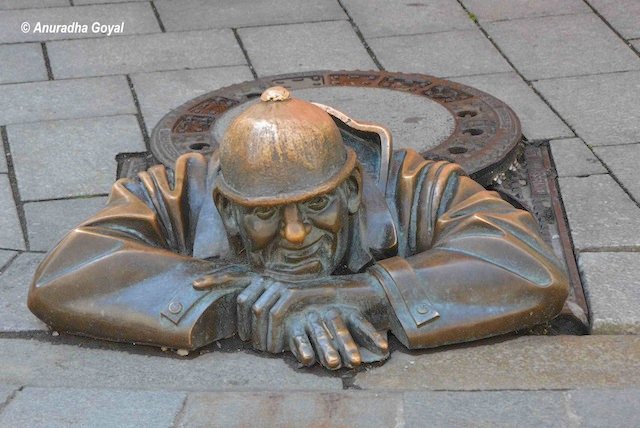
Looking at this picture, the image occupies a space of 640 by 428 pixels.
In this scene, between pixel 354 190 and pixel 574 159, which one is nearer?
pixel 354 190

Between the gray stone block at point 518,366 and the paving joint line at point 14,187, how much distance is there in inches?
61.6

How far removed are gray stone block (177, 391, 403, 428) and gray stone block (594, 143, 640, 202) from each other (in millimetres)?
1676

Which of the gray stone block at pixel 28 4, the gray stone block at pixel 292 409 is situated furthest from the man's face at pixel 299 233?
the gray stone block at pixel 28 4

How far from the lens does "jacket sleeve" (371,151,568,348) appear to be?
3391 millimetres

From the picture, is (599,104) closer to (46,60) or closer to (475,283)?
(475,283)

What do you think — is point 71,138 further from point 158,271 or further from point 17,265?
point 158,271

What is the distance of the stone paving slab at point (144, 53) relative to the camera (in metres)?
5.81

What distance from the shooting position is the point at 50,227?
4320 millimetres

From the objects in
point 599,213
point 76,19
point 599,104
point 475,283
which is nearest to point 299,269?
point 475,283

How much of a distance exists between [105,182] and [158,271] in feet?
4.19

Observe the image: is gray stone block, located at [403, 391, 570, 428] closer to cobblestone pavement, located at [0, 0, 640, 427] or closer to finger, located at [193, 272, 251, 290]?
cobblestone pavement, located at [0, 0, 640, 427]

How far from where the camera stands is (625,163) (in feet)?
15.2

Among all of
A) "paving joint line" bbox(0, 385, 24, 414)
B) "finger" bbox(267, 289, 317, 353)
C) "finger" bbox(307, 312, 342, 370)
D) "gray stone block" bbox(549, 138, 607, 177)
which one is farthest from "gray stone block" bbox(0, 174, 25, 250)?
"gray stone block" bbox(549, 138, 607, 177)

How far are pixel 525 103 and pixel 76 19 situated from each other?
264cm
